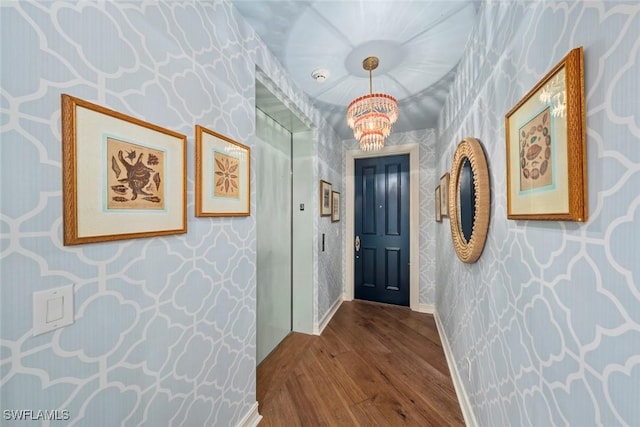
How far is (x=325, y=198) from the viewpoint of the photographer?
287cm

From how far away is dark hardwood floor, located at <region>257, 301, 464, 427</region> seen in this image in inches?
62.2

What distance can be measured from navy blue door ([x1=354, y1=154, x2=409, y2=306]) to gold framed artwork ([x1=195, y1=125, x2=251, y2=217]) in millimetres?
2364

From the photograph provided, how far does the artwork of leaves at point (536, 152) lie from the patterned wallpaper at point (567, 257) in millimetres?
140

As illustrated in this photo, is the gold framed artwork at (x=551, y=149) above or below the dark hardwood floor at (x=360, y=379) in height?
above

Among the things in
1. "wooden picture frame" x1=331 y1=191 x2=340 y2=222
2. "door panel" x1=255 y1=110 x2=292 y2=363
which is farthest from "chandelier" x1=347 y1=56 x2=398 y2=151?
"wooden picture frame" x1=331 y1=191 x2=340 y2=222

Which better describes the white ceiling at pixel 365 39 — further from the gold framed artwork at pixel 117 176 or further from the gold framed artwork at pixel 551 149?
the gold framed artwork at pixel 117 176

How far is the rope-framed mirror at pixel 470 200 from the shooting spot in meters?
1.25

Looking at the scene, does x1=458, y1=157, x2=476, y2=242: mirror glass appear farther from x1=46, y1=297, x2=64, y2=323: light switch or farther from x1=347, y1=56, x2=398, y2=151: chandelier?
x1=46, y1=297, x2=64, y2=323: light switch

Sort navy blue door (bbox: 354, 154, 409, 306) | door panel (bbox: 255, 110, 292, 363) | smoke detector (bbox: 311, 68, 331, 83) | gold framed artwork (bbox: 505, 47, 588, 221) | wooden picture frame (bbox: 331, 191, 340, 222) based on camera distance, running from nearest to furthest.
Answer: gold framed artwork (bbox: 505, 47, 588, 221)
smoke detector (bbox: 311, 68, 331, 83)
door panel (bbox: 255, 110, 292, 363)
wooden picture frame (bbox: 331, 191, 340, 222)
navy blue door (bbox: 354, 154, 409, 306)

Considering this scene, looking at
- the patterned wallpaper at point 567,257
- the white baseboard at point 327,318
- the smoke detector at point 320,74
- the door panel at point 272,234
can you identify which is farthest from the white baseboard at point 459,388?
the smoke detector at point 320,74

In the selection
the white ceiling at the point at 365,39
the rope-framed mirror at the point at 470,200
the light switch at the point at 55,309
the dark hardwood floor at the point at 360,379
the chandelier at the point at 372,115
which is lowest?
the dark hardwood floor at the point at 360,379

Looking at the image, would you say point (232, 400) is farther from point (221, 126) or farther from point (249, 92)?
point (249, 92)

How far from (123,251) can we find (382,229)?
10.2 feet

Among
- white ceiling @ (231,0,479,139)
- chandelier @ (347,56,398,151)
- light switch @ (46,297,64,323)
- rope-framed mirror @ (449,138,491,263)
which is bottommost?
light switch @ (46,297,64,323)
